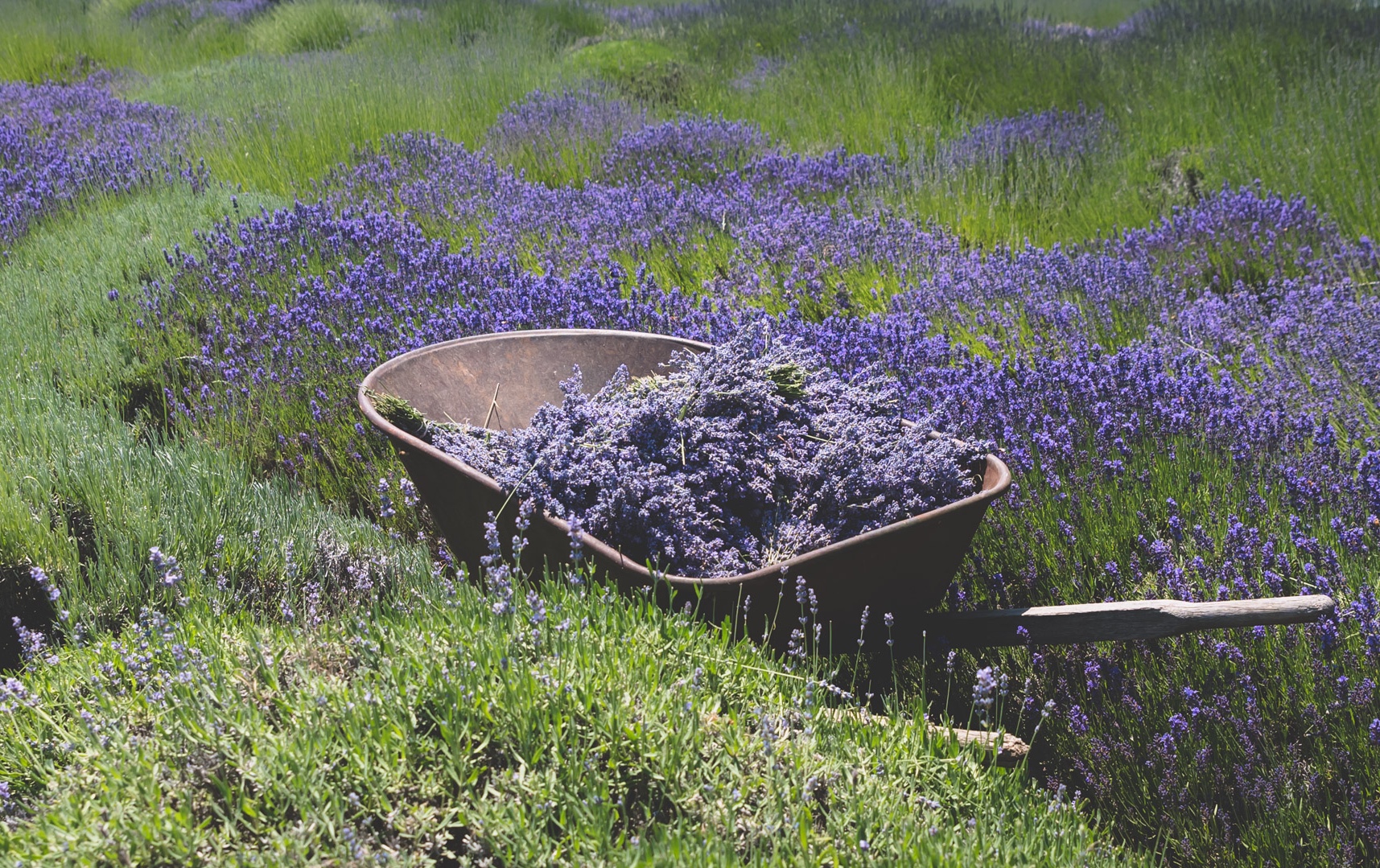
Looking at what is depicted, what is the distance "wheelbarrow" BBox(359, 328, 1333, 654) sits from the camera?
6.06 feet

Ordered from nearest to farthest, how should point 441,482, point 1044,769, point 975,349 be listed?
point 441,482, point 1044,769, point 975,349

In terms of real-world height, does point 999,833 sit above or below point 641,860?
below

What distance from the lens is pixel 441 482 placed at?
2203 mm

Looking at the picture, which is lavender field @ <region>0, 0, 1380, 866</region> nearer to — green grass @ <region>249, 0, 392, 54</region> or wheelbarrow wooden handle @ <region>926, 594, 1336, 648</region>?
wheelbarrow wooden handle @ <region>926, 594, 1336, 648</region>

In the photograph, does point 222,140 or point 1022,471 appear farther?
point 222,140

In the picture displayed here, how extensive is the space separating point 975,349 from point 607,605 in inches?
88.9

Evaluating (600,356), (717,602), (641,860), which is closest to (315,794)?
(641,860)

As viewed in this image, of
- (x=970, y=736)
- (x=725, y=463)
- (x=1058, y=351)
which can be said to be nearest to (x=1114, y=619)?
(x=970, y=736)

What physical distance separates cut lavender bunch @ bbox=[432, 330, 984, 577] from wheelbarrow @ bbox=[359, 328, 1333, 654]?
0.27 ft

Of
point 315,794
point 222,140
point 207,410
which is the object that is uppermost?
point 222,140

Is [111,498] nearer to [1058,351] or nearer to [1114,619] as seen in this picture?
[1114,619]

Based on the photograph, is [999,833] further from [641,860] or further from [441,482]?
[441,482]

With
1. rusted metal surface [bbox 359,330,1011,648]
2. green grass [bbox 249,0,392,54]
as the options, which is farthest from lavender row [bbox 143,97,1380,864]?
green grass [bbox 249,0,392,54]

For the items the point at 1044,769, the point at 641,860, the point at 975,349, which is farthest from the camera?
the point at 975,349
